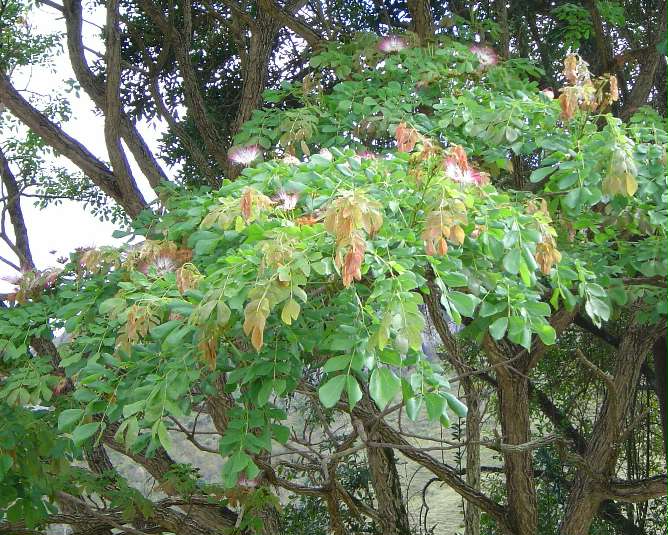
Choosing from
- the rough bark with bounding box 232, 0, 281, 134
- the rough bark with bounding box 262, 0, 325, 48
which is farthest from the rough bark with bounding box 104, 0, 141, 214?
the rough bark with bounding box 262, 0, 325, 48

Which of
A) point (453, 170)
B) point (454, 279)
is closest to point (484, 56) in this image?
point (453, 170)

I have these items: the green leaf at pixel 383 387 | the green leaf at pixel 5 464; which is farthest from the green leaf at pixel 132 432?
the green leaf at pixel 5 464

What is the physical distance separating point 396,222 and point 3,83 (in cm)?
268

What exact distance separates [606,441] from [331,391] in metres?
3.05

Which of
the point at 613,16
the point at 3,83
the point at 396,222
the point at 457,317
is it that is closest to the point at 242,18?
the point at 3,83

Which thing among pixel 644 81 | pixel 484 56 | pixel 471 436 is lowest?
pixel 471 436

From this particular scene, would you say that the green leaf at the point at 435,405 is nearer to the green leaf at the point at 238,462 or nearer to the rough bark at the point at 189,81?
the green leaf at the point at 238,462

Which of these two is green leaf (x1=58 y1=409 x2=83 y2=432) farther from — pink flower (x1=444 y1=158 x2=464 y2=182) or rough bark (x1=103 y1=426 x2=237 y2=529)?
rough bark (x1=103 y1=426 x2=237 y2=529)

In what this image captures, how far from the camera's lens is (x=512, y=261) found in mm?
1900

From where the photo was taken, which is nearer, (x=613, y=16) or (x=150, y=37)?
(x=613, y=16)

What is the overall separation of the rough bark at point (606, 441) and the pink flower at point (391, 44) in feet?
5.94

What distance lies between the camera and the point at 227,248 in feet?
7.35

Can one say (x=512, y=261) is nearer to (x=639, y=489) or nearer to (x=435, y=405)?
(x=435, y=405)

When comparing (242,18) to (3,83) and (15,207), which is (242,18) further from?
(15,207)
